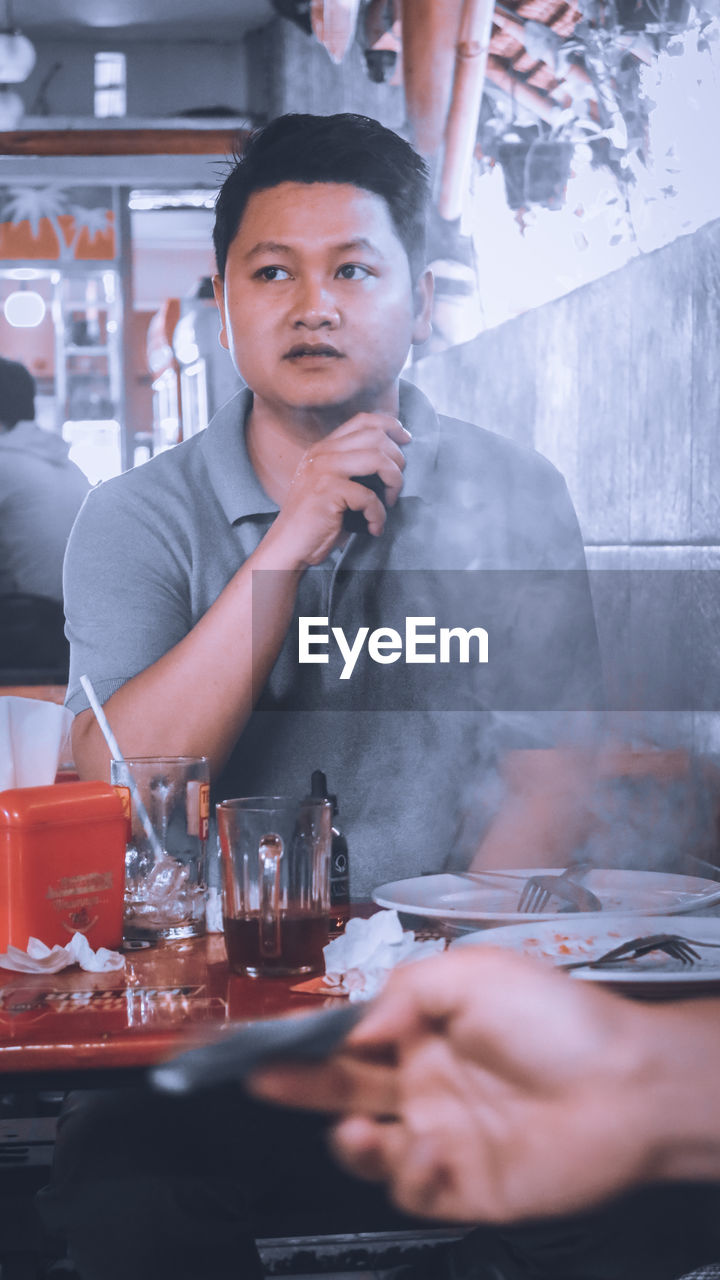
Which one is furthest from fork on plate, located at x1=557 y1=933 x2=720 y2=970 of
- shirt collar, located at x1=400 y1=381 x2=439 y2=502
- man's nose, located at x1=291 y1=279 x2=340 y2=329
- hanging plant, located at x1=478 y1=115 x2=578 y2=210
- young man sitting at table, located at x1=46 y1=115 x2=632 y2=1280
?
hanging plant, located at x1=478 y1=115 x2=578 y2=210

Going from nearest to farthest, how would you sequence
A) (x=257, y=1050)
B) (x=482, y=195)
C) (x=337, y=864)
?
1. (x=257, y=1050)
2. (x=337, y=864)
3. (x=482, y=195)

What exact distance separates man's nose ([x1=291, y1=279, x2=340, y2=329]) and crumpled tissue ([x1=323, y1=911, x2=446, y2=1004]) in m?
1.63

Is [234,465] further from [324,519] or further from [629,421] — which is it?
[629,421]

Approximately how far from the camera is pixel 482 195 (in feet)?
8.78

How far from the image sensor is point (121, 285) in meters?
2.77

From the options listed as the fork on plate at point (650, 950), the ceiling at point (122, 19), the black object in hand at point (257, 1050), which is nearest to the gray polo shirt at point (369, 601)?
the ceiling at point (122, 19)

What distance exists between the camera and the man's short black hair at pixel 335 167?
2590mm

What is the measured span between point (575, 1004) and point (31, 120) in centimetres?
259

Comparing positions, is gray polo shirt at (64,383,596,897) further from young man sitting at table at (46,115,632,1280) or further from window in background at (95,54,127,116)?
window in background at (95,54,127,116)

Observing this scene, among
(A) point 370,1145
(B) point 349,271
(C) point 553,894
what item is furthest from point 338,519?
(A) point 370,1145

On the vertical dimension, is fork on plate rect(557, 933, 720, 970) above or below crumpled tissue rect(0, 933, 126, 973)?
above

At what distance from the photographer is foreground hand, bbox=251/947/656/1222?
1.78 ft

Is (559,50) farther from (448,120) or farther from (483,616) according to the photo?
(483,616)

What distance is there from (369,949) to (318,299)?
169 centimetres
